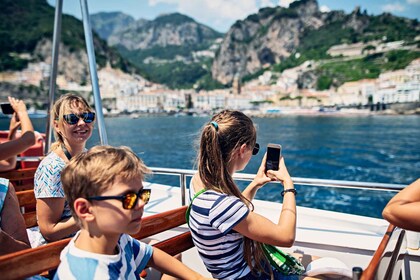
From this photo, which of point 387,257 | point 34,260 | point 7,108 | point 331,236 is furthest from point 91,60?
point 387,257

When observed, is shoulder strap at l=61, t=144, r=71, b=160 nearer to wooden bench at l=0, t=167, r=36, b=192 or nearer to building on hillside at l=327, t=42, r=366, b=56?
wooden bench at l=0, t=167, r=36, b=192

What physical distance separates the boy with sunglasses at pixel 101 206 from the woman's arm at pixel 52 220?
1.57 ft

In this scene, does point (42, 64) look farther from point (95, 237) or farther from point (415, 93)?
Result: point (95, 237)

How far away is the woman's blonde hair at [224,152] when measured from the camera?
51.8 inches

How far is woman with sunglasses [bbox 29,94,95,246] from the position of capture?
4.87 feet

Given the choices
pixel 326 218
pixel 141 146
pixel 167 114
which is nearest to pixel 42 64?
pixel 167 114

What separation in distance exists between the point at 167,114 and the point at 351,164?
74.4 m

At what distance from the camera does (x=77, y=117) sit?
5.94 feet

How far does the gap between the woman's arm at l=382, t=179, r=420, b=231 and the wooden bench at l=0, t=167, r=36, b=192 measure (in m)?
2.56

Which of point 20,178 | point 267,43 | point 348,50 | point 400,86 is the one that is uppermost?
point 267,43

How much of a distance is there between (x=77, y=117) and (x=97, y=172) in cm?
91

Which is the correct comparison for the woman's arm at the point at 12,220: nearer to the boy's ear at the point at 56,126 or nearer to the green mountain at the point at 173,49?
the boy's ear at the point at 56,126

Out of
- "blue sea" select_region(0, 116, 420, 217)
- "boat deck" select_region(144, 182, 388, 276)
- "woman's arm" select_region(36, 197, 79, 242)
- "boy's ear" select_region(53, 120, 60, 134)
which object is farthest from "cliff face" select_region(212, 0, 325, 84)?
"woman's arm" select_region(36, 197, 79, 242)

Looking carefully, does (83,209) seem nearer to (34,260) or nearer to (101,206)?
(101,206)
